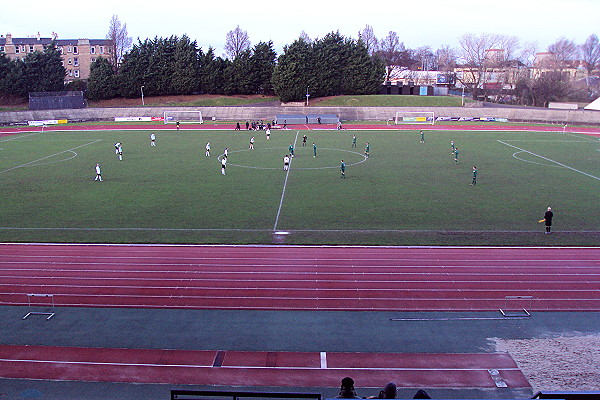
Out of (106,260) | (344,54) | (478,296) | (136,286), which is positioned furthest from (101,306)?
(344,54)

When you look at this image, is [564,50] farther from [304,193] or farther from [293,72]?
[304,193]

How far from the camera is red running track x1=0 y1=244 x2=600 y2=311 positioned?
13844mm

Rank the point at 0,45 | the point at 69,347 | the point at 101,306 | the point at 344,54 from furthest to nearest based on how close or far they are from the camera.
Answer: the point at 0,45, the point at 344,54, the point at 101,306, the point at 69,347

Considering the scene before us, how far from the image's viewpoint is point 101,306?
13648mm

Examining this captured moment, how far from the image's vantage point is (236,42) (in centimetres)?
9675

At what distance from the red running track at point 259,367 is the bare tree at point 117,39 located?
284ft

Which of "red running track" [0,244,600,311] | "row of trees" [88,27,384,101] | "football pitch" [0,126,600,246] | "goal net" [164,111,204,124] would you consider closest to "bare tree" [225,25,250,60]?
"row of trees" [88,27,384,101]

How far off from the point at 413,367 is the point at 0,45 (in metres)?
102

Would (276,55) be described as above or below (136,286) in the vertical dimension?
above

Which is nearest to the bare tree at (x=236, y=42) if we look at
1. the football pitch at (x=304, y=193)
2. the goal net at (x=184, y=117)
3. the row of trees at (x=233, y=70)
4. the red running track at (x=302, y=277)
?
the row of trees at (x=233, y=70)

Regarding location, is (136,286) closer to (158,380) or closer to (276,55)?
(158,380)

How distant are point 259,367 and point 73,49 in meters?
92.9

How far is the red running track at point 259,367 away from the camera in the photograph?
33.7 ft

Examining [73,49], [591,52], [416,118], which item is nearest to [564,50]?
[591,52]
